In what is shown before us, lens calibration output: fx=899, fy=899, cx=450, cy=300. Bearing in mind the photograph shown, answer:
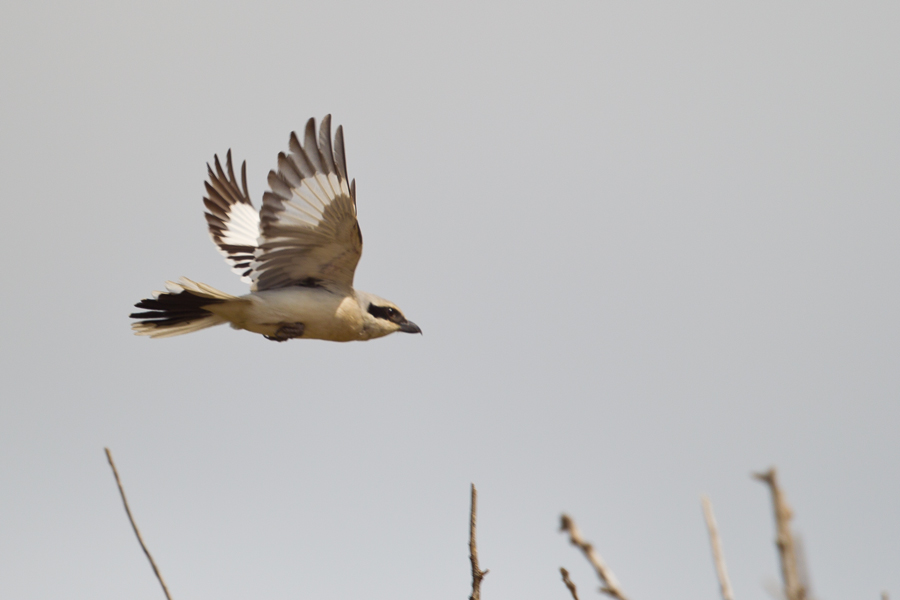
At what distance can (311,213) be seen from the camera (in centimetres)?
540

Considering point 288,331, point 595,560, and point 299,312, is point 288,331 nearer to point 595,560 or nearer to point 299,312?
point 299,312

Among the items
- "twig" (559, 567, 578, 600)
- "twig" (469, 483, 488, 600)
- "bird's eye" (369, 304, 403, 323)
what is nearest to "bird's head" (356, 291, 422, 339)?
"bird's eye" (369, 304, 403, 323)

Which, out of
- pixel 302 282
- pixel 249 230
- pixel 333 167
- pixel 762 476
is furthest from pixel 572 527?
pixel 249 230

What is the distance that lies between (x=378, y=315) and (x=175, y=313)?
4.26ft

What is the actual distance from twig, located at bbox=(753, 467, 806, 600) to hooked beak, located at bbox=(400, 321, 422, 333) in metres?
5.35

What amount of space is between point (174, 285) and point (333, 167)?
119 centimetres

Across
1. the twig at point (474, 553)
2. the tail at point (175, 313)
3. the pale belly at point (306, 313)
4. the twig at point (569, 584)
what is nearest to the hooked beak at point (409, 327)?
the pale belly at point (306, 313)

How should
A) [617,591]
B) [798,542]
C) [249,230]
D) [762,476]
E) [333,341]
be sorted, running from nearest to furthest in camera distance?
[762,476] → [798,542] → [617,591] → [333,341] → [249,230]

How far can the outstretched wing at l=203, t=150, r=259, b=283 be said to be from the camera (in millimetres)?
7105

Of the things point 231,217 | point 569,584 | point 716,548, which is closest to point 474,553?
point 569,584

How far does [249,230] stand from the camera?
7.44 meters

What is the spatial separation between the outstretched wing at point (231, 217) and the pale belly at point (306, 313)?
1451 mm

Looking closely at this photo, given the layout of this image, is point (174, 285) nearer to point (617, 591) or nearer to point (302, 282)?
point (302, 282)

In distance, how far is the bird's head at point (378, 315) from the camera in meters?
5.88
